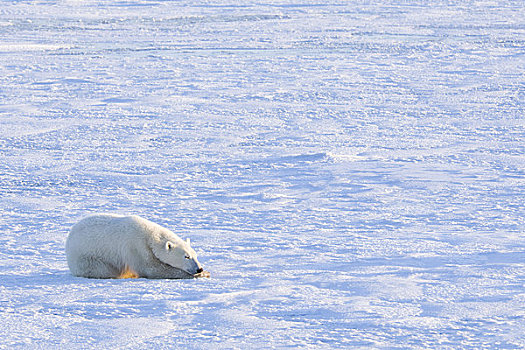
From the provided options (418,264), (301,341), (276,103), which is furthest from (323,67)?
(301,341)

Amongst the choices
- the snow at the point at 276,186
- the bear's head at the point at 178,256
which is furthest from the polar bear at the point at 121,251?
the snow at the point at 276,186

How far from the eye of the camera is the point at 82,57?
14148mm

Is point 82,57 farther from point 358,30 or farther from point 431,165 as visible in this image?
point 431,165

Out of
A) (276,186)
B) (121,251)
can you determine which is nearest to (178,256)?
(121,251)

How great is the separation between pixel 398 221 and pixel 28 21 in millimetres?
15760

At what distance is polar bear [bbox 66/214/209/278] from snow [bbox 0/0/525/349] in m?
0.15

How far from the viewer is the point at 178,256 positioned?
4.17 meters

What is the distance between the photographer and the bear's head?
4141 mm

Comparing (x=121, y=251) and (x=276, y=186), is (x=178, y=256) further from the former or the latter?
(x=276, y=186)

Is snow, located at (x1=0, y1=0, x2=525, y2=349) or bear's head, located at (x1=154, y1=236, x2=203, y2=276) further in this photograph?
bear's head, located at (x1=154, y1=236, x2=203, y2=276)

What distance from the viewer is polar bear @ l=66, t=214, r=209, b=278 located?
13.8 ft

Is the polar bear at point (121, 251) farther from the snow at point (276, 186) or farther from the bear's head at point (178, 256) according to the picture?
the snow at point (276, 186)

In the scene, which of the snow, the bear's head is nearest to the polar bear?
the bear's head

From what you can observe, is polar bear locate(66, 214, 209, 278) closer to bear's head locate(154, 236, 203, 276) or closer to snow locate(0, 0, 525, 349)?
bear's head locate(154, 236, 203, 276)
